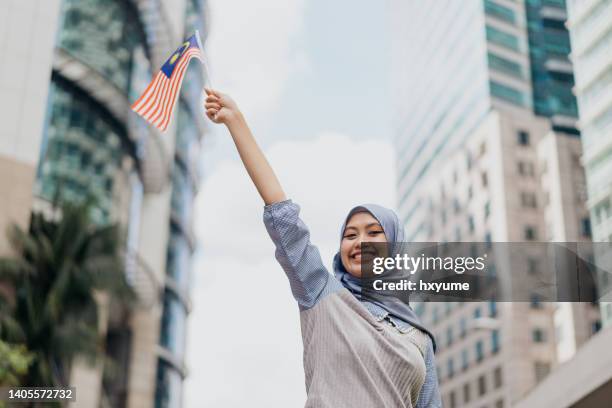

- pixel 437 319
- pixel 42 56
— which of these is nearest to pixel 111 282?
pixel 42 56

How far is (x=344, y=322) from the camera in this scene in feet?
8.44

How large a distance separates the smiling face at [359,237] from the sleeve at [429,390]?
0.99ft

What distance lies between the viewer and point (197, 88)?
4828 centimetres

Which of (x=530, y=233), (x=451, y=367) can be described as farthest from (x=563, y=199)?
(x=451, y=367)

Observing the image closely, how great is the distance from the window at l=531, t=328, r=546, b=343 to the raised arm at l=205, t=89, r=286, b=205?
5718cm

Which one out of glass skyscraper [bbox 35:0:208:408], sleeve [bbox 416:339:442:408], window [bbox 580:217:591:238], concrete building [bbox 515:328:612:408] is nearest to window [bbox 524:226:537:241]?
window [bbox 580:217:591:238]

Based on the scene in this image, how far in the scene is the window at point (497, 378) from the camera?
5848 centimetres

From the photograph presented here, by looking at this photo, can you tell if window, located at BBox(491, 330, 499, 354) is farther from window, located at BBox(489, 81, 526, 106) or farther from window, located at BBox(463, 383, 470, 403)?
window, located at BBox(489, 81, 526, 106)

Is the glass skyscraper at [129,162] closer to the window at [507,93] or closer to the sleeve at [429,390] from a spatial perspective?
the sleeve at [429,390]

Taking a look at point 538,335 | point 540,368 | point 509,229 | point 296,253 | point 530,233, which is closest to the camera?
point 296,253

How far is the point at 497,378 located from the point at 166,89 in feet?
188

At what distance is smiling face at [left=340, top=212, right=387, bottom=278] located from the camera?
8.94 ft

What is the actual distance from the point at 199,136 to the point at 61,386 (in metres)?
26.6

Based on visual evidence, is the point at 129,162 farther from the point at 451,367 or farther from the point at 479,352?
the point at 451,367
